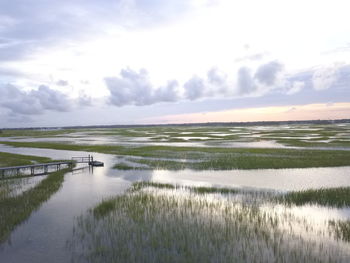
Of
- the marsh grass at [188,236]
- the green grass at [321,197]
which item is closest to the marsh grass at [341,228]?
the marsh grass at [188,236]

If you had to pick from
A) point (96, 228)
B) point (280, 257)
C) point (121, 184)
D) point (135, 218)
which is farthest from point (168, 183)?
point (280, 257)

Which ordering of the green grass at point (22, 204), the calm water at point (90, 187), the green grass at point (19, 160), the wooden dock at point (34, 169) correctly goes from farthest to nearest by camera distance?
the green grass at point (19, 160) < the wooden dock at point (34, 169) < the green grass at point (22, 204) < the calm water at point (90, 187)

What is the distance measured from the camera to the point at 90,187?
2316cm

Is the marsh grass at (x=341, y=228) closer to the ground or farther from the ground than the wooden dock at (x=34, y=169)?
closer to the ground

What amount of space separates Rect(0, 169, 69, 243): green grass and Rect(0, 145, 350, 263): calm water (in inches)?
17.5

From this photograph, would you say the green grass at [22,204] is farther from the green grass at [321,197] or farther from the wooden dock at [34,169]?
the green grass at [321,197]

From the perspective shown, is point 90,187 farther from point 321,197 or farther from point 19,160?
point 19,160

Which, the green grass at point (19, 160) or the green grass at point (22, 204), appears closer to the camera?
the green grass at point (22, 204)

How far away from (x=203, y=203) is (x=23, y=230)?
34.3 ft

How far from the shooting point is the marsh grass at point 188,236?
1059 centimetres

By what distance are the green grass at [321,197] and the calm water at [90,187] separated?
2149 mm

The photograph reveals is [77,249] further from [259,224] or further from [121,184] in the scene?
[121,184]

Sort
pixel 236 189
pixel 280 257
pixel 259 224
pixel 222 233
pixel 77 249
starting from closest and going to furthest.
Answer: pixel 280 257
pixel 77 249
pixel 222 233
pixel 259 224
pixel 236 189

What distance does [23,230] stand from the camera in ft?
44.0
